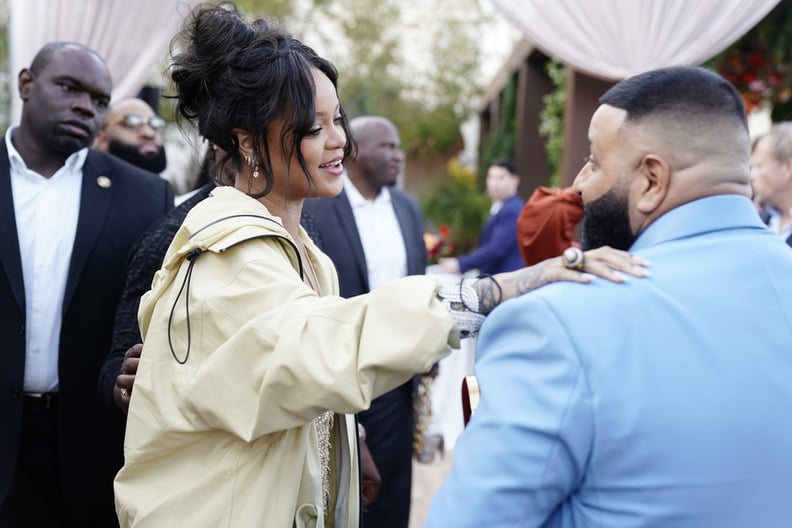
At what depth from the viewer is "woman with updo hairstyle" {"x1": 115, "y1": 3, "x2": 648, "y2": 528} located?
5.17 ft

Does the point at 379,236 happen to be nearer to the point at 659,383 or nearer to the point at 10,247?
the point at 10,247

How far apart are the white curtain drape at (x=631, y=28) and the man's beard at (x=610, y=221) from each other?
7.90ft

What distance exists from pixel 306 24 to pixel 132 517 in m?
19.0

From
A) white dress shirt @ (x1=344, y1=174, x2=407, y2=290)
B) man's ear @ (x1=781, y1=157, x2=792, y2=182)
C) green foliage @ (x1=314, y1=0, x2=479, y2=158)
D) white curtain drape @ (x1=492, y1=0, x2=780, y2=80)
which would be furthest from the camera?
green foliage @ (x1=314, y1=0, x2=479, y2=158)

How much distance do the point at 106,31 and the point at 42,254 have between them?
6.64ft

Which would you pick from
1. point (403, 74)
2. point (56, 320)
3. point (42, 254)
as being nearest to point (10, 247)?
point (42, 254)

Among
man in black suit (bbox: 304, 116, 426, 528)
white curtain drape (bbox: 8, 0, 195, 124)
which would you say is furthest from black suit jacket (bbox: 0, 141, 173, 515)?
white curtain drape (bbox: 8, 0, 195, 124)

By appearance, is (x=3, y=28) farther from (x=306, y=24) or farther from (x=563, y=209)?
(x=563, y=209)

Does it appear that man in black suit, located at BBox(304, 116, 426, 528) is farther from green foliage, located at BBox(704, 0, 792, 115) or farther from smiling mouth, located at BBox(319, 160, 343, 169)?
green foliage, located at BBox(704, 0, 792, 115)

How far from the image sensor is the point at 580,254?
4.75 feet

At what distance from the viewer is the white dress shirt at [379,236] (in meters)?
4.41

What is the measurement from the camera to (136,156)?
5070 millimetres

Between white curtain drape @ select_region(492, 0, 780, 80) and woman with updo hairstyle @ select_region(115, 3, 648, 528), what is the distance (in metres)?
2.25

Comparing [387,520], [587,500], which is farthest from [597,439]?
[387,520]
